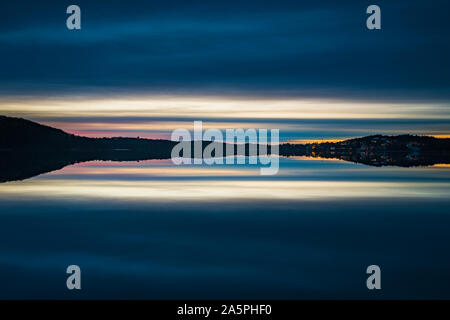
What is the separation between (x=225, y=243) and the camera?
2047cm

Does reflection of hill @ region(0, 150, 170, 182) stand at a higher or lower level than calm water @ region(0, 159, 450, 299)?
higher

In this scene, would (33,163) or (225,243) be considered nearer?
(225,243)

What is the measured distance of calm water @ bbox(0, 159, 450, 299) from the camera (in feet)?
49.6

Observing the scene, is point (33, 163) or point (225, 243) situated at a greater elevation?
point (33, 163)

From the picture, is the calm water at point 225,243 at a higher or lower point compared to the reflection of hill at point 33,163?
lower

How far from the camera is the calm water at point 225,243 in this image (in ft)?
49.6

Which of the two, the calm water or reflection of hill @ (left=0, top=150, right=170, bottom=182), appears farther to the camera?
reflection of hill @ (left=0, top=150, right=170, bottom=182)

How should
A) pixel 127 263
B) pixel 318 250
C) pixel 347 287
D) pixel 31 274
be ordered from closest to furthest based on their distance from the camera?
1. pixel 347 287
2. pixel 31 274
3. pixel 127 263
4. pixel 318 250

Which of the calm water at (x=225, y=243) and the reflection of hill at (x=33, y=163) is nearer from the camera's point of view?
the calm water at (x=225, y=243)
